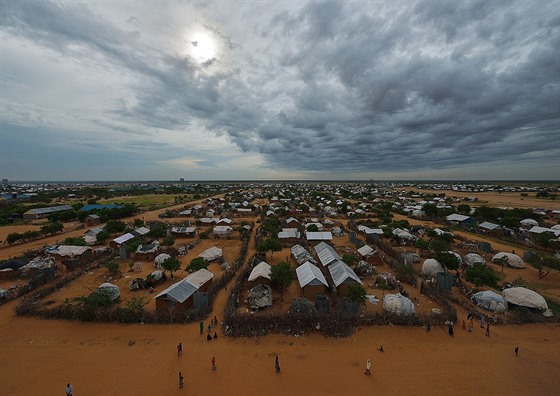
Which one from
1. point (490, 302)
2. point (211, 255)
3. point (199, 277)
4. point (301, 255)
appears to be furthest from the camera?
point (211, 255)

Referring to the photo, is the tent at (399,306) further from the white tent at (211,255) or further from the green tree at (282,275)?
the white tent at (211,255)

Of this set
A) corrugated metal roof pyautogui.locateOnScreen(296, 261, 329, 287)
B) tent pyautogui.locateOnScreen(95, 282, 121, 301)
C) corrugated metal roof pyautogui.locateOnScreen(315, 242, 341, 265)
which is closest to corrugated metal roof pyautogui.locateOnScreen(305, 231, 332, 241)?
corrugated metal roof pyautogui.locateOnScreen(315, 242, 341, 265)

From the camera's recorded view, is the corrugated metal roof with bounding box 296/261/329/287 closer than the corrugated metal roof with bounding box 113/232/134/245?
Yes

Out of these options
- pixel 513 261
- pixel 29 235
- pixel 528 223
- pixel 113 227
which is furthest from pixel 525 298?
pixel 29 235

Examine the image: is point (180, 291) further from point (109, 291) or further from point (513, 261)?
point (513, 261)

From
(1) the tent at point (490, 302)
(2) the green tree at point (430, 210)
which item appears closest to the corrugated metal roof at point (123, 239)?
(1) the tent at point (490, 302)

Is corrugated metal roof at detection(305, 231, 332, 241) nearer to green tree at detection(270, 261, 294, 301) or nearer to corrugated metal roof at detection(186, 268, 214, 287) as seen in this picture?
green tree at detection(270, 261, 294, 301)
